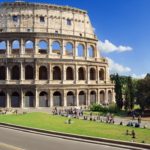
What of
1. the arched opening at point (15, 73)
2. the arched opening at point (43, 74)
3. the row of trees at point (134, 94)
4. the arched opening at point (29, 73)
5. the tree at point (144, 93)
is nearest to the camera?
the tree at point (144, 93)

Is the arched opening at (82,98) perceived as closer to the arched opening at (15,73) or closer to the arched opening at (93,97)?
the arched opening at (93,97)

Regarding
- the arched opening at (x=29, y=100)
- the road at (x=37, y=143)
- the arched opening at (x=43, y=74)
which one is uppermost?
the arched opening at (x=43, y=74)

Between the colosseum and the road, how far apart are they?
35.2 m

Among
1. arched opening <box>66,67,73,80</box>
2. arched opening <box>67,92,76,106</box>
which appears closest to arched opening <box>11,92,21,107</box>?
arched opening <box>67,92,76,106</box>

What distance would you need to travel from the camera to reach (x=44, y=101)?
73750 mm

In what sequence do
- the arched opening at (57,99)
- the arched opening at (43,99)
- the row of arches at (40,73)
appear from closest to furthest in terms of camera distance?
the arched opening at (43,99)
the arched opening at (57,99)
the row of arches at (40,73)

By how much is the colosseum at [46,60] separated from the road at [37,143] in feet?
116

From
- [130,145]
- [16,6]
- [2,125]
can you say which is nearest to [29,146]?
[130,145]

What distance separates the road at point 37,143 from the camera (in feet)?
98.9

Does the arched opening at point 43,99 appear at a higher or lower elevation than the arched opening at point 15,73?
lower

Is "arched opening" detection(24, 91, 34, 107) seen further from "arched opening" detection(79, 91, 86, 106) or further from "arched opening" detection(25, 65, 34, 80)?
"arched opening" detection(79, 91, 86, 106)

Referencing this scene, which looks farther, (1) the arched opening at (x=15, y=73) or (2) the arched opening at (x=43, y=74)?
(2) the arched opening at (x=43, y=74)

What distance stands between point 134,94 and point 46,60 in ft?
59.4

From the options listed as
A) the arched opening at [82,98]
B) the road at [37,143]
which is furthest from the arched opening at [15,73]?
the road at [37,143]
